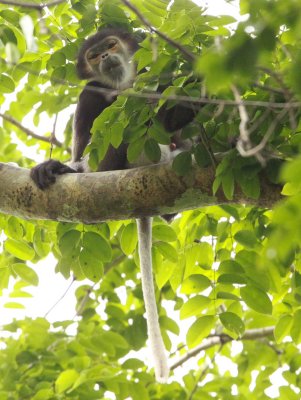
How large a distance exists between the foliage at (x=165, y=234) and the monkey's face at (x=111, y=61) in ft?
2.23

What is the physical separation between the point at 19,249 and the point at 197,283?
3.24 ft

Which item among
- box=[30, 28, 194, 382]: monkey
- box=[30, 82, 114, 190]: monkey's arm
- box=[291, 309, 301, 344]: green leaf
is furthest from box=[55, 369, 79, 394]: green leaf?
box=[30, 82, 114, 190]: monkey's arm

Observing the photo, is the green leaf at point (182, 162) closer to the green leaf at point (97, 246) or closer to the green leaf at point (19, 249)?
the green leaf at point (97, 246)

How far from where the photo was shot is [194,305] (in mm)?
2934

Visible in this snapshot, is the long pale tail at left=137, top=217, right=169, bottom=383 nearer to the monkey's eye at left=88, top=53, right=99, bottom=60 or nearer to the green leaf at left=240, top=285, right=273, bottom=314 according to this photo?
the green leaf at left=240, top=285, right=273, bottom=314

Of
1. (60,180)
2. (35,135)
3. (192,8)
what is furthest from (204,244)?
(35,135)

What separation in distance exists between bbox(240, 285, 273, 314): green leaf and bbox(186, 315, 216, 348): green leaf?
6.7 inches

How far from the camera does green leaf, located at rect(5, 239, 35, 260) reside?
3.43 m

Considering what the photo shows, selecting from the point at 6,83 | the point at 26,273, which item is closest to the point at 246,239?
the point at 26,273

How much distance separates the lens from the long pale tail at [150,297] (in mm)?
3293

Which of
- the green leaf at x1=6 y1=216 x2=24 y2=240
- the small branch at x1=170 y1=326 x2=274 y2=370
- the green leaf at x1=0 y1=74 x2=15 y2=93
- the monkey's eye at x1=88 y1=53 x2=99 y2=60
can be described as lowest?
the small branch at x1=170 y1=326 x2=274 y2=370

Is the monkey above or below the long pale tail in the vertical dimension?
above

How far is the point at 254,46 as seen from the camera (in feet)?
3.55

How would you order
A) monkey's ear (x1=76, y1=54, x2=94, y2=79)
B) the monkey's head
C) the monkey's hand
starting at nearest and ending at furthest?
the monkey's hand → monkey's ear (x1=76, y1=54, x2=94, y2=79) → the monkey's head
